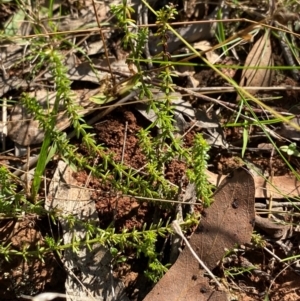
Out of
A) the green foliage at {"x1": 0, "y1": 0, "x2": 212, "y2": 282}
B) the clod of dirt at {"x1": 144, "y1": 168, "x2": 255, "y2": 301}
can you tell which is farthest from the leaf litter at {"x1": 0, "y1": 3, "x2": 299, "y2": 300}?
the green foliage at {"x1": 0, "y1": 0, "x2": 212, "y2": 282}

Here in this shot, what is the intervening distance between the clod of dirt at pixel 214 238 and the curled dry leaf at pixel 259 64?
0.83m

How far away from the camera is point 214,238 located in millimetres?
2641

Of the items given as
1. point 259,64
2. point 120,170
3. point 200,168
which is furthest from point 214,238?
point 259,64

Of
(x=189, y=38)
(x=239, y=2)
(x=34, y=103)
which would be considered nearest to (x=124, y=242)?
(x=34, y=103)

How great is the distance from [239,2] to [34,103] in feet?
4.97

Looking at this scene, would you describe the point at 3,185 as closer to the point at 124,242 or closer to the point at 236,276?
the point at 124,242

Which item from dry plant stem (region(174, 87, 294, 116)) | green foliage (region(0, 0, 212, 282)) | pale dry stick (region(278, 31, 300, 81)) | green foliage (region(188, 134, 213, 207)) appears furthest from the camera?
pale dry stick (region(278, 31, 300, 81))

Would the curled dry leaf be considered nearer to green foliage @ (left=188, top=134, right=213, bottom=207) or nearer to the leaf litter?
the leaf litter

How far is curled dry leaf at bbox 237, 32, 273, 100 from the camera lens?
328 cm

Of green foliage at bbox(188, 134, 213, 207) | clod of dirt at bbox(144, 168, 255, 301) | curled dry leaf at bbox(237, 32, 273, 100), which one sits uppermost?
curled dry leaf at bbox(237, 32, 273, 100)

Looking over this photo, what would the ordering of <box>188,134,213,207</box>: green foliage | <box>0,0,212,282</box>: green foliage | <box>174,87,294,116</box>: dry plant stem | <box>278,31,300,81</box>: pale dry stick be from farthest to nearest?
<box>278,31,300,81</box>: pale dry stick < <box>174,87,294,116</box>: dry plant stem < <box>0,0,212,282</box>: green foliage < <box>188,134,213,207</box>: green foliage

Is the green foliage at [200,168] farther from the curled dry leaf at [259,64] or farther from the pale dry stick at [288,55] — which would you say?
the pale dry stick at [288,55]

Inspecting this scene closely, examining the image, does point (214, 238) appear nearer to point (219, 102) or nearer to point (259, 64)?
point (219, 102)

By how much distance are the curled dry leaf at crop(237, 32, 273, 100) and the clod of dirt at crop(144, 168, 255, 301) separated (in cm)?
83
